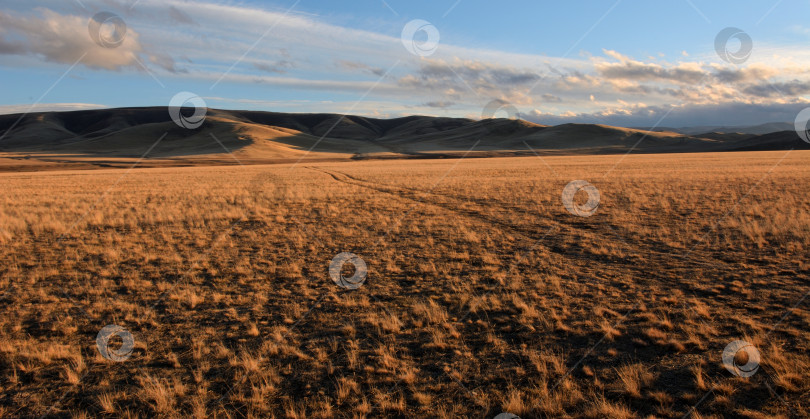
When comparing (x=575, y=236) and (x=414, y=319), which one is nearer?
(x=414, y=319)

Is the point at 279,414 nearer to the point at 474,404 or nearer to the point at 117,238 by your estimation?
the point at 474,404

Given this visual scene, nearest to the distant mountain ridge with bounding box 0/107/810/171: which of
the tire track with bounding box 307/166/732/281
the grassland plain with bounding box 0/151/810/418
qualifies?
the tire track with bounding box 307/166/732/281

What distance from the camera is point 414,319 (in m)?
7.38

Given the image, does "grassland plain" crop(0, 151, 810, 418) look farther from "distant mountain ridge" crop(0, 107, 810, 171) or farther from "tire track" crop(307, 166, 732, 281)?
"distant mountain ridge" crop(0, 107, 810, 171)

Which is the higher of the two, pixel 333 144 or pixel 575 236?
pixel 333 144

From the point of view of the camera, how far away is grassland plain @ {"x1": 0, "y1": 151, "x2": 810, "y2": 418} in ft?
16.4

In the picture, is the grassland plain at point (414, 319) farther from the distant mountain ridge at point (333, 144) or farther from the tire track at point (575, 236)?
the distant mountain ridge at point (333, 144)

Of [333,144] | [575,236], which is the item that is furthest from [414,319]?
[333,144]

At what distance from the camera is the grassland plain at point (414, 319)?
5000 millimetres

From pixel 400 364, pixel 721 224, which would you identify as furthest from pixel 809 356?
pixel 721 224

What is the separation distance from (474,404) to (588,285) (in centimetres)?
524

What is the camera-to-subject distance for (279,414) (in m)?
4.79

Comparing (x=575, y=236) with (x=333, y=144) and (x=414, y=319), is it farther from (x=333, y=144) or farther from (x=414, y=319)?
(x=333, y=144)

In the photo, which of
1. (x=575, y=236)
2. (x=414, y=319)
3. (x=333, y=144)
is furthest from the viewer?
(x=333, y=144)
